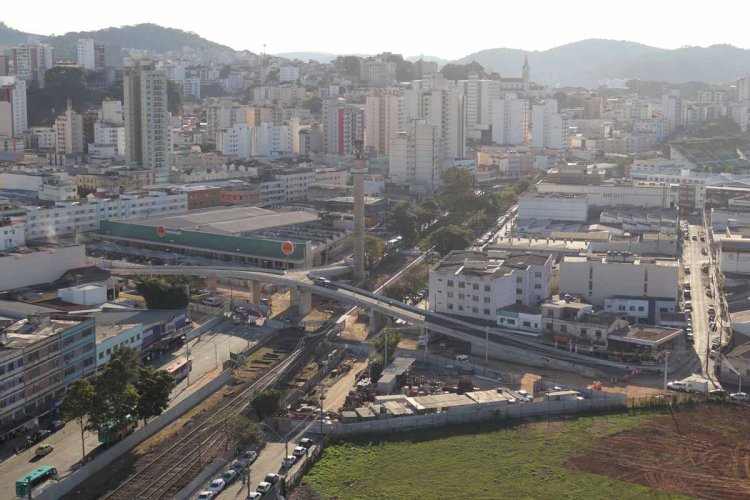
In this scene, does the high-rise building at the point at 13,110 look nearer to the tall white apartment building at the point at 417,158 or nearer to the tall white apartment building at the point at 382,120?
the tall white apartment building at the point at 382,120

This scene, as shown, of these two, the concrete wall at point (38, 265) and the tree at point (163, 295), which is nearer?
the tree at point (163, 295)

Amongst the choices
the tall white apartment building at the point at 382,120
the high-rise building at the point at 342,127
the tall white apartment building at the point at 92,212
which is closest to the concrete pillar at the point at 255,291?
the tall white apartment building at the point at 92,212

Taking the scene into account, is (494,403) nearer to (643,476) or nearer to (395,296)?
(643,476)

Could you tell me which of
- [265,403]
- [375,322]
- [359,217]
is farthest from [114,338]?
[359,217]

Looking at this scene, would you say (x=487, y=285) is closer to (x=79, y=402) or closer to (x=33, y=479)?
(x=79, y=402)

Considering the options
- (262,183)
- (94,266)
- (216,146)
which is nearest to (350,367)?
(94,266)

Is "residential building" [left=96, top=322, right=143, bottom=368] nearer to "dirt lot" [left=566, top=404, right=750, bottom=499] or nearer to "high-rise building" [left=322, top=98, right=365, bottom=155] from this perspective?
"dirt lot" [left=566, top=404, right=750, bottom=499]

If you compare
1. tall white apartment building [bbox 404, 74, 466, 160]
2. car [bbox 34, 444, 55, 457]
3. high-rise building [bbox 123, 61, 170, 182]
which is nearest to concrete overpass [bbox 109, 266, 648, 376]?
car [bbox 34, 444, 55, 457]
